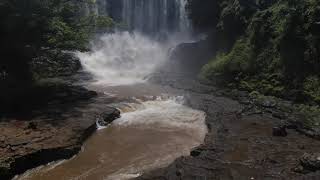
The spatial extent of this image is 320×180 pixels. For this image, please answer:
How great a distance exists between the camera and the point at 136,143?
49.9 ft

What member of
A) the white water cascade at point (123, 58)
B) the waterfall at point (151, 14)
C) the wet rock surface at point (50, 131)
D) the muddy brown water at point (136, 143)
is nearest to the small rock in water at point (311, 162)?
the muddy brown water at point (136, 143)

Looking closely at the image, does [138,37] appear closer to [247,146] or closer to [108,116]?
[108,116]

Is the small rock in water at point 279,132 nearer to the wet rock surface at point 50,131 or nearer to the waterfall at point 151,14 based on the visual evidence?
the wet rock surface at point 50,131

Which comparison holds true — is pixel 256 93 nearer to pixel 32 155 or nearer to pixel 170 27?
pixel 32 155

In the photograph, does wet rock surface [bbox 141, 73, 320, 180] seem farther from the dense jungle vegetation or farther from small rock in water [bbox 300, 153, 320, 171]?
the dense jungle vegetation

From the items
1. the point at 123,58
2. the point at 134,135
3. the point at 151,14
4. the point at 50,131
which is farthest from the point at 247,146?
the point at 151,14

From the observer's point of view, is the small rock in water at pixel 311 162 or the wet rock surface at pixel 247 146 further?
the wet rock surface at pixel 247 146

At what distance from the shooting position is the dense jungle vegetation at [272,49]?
70.0ft

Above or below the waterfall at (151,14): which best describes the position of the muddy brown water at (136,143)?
below

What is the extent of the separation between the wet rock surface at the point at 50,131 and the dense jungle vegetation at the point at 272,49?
874 cm

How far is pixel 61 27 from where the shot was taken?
818 inches

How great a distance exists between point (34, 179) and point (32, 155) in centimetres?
98

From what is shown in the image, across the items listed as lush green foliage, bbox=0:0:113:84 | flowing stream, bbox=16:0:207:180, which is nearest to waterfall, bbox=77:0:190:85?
flowing stream, bbox=16:0:207:180

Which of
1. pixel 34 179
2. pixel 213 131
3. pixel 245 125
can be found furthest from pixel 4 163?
pixel 245 125
